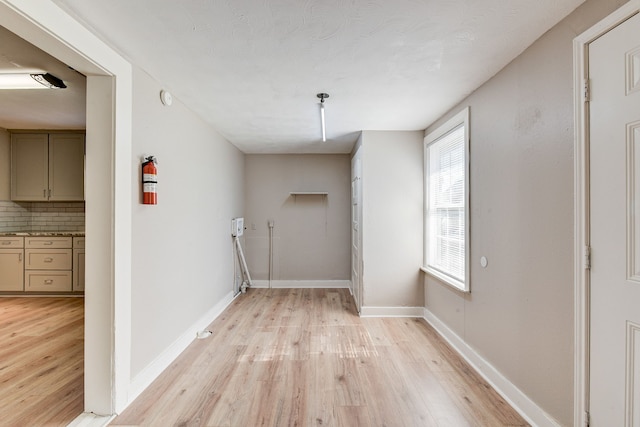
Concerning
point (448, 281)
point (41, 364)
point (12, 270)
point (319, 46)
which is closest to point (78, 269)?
point (12, 270)

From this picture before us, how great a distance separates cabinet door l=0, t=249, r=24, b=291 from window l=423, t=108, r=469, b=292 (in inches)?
225

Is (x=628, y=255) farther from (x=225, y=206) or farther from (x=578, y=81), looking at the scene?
(x=225, y=206)

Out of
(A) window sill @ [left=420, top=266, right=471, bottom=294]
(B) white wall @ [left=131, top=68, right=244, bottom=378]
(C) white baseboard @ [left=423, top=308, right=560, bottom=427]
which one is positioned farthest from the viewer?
(A) window sill @ [left=420, top=266, right=471, bottom=294]

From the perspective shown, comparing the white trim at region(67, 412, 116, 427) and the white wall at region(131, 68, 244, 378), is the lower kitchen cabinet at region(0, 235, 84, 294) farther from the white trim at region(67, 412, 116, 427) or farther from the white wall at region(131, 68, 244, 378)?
the white trim at region(67, 412, 116, 427)

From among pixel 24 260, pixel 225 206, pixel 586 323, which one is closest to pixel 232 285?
pixel 225 206

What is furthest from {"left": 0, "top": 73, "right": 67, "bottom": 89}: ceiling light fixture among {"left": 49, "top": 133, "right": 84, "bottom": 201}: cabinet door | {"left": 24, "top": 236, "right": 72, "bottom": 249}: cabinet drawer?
{"left": 24, "top": 236, "right": 72, "bottom": 249}: cabinet drawer

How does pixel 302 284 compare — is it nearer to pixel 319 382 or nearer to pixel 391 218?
pixel 391 218

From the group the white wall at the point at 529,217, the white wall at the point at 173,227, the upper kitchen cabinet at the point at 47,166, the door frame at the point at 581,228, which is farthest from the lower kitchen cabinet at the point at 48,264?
the door frame at the point at 581,228

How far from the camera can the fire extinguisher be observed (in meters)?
2.16

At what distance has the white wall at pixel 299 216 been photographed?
5.34 m

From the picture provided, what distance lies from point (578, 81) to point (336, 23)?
1.30m

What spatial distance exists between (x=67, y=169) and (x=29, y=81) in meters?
2.57

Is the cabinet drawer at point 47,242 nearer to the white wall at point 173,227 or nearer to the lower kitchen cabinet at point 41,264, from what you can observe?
the lower kitchen cabinet at point 41,264

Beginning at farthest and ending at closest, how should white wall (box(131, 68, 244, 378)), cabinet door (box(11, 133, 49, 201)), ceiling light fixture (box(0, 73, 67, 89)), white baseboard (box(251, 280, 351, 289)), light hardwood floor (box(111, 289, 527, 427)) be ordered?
white baseboard (box(251, 280, 351, 289)), cabinet door (box(11, 133, 49, 201)), ceiling light fixture (box(0, 73, 67, 89)), white wall (box(131, 68, 244, 378)), light hardwood floor (box(111, 289, 527, 427))
